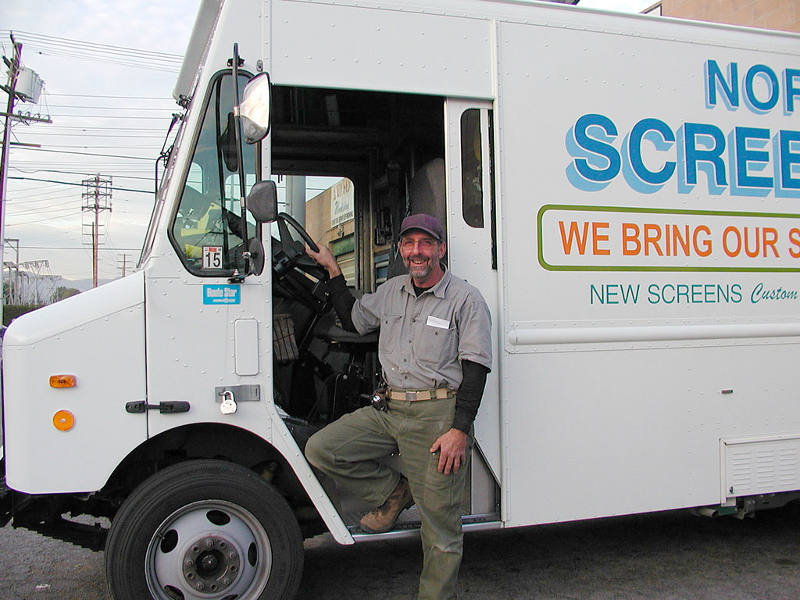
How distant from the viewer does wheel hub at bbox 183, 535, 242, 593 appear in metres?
3.32

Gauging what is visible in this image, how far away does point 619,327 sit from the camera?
12.8ft

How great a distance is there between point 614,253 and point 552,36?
3.97ft

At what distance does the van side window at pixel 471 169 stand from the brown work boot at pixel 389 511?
4.69ft

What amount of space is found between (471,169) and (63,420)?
7.46 ft

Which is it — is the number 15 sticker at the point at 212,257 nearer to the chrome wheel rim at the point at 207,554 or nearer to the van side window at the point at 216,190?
the van side window at the point at 216,190

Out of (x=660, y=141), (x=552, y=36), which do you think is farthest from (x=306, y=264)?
(x=660, y=141)

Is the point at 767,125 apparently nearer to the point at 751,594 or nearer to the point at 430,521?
A: the point at 751,594

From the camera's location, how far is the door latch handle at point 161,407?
126 inches

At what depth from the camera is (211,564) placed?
3326 millimetres

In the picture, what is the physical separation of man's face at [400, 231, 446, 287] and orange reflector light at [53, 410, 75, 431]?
1684 mm

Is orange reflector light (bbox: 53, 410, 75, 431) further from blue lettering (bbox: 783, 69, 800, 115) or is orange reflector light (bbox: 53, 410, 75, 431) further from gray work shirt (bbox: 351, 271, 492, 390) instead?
blue lettering (bbox: 783, 69, 800, 115)

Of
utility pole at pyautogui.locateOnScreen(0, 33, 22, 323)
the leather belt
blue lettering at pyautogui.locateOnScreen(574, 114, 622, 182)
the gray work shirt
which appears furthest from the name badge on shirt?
utility pole at pyautogui.locateOnScreen(0, 33, 22, 323)

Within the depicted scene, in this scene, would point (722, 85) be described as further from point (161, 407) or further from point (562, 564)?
point (161, 407)

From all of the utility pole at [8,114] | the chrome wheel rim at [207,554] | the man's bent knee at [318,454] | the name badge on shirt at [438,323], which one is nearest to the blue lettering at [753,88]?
the name badge on shirt at [438,323]
